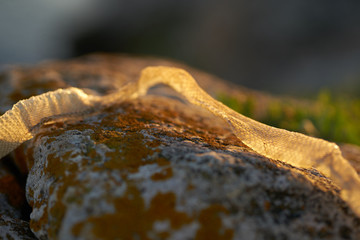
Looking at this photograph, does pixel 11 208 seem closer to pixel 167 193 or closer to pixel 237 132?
pixel 167 193

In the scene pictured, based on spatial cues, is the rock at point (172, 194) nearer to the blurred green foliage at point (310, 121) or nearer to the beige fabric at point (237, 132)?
the beige fabric at point (237, 132)

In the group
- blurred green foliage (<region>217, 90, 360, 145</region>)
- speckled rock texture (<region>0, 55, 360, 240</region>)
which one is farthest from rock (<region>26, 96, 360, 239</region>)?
blurred green foliage (<region>217, 90, 360, 145</region>)

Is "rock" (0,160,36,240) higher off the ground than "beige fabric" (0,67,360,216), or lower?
lower

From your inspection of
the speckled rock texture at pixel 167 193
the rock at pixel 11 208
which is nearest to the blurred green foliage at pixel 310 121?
the speckled rock texture at pixel 167 193

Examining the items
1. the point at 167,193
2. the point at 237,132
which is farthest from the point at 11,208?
the point at 237,132

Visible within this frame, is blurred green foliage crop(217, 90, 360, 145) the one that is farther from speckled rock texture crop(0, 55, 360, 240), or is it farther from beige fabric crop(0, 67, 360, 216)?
speckled rock texture crop(0, 55, 360, 240)

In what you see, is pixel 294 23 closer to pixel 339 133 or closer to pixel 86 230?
pixel 339 133
